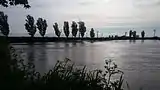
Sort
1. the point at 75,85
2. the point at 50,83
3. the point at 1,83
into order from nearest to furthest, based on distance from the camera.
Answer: the point at 1,83
the point at 50,83
the point at 75,85

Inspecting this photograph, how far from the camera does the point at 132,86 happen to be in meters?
15.9

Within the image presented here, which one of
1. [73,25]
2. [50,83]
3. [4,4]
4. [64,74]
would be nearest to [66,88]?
[50,83]

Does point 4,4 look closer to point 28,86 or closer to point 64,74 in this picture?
point 64,74

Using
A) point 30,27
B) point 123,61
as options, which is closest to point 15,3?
point 123,61

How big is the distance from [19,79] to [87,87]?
5.97 ft

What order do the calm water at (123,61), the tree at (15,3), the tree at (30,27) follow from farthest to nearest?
1. the tree at (30,27)
2. the calm water at (123,61)
3. the tree at (15,3)

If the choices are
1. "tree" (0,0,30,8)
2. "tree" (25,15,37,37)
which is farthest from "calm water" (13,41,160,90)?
"tree" (25,15,37,37)

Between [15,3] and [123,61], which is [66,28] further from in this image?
[15,3]

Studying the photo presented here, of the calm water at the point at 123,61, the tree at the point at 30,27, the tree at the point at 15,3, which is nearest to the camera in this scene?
the tree at the point at 15,3

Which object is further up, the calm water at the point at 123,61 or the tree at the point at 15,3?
the tree at the point at 15,3

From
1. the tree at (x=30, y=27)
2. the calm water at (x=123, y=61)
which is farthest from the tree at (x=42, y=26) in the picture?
the calm water at (x=123, y=61)

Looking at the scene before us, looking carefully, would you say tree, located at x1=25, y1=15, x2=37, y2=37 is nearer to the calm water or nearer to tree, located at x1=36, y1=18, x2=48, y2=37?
tree, located at x1=36, y1=18, x2=48, y2=37

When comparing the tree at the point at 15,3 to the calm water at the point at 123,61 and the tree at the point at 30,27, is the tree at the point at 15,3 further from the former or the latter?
→ the tree at the point at 30,27

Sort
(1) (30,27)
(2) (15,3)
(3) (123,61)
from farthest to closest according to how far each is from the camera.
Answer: (1) (30,27) < (3) (123,61) < (2) (15,3)
